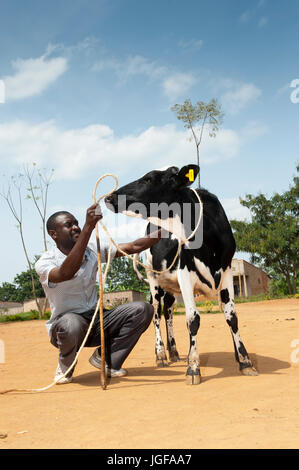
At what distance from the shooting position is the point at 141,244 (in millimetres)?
4930

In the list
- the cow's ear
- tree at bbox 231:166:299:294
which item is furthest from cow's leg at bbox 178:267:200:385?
tree at bbox 231:166:299:294

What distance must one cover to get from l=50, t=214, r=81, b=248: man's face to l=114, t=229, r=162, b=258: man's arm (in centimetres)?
55

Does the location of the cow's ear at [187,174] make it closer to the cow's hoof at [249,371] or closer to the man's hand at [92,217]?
the man's hand at [92,217]

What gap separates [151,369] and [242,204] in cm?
2797

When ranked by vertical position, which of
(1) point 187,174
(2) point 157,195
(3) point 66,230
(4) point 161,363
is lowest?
(4) point 161,363

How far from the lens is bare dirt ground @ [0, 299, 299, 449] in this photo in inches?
99.9

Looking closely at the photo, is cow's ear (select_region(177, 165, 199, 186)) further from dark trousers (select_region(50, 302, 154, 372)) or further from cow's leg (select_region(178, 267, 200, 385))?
dark trousers (select_region(50, 302, 154, 372))

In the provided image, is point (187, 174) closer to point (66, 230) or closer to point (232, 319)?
point (66, 230)

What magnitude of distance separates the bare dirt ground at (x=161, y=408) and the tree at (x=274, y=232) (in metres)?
23.8

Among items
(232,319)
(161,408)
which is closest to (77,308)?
(232,319)

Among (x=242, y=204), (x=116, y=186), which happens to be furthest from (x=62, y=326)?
(x=242, y=204)

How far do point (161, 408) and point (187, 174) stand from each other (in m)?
2.60

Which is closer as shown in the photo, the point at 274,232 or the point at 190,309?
the point at 190,309
